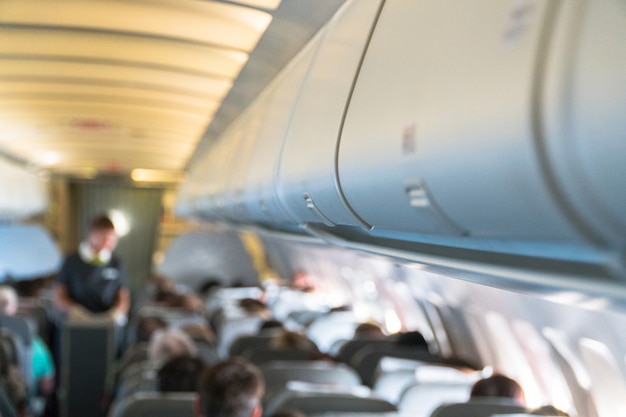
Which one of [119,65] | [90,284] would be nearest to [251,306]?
[90,284]

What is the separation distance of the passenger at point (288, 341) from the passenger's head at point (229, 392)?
10.3 ft

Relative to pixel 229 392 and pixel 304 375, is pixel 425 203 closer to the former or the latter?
pixel 229 392

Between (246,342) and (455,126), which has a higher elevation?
(455,126)

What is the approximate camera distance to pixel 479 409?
4.39 meters

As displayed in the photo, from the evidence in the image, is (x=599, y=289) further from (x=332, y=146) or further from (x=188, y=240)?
(x=188, y=240)

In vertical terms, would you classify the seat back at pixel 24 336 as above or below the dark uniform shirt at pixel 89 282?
below

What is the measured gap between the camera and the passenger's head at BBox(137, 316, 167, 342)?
30.3 feet

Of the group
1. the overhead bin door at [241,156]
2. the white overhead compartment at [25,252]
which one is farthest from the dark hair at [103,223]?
the white overhead compartment at [25,252]

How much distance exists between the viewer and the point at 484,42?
191cm

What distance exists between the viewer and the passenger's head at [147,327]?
9234 mm

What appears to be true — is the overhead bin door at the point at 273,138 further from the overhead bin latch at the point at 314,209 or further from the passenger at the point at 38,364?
the passenger at the point at 38,364

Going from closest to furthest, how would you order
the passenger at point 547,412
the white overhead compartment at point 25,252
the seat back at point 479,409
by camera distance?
the seat back at point 479,409
the passenger at point 547,412
the white overhead compartment at point 25,252

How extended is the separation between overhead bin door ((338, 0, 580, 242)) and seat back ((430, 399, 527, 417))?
1.55 metres

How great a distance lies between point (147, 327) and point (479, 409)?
5362mm
